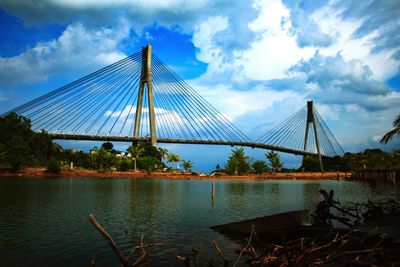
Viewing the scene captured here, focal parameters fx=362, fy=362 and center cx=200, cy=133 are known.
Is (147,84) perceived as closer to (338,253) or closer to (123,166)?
(123,166)

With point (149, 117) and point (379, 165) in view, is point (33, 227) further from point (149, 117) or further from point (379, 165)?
point (379, 165)

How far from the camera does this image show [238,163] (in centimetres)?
10319

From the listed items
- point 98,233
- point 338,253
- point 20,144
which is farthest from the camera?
point 20,144

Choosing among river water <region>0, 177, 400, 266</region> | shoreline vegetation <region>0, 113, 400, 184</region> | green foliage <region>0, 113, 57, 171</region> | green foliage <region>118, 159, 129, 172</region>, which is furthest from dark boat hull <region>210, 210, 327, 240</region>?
green foliage <region>118, 159, 129, 172</region>

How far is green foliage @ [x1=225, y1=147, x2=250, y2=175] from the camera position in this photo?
103m

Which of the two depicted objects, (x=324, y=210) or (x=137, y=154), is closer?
(x=324, y=210)

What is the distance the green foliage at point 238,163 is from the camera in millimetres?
103062

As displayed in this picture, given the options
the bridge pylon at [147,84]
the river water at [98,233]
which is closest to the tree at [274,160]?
the bridge pylon at [147,84]

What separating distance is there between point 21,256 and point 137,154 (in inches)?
3219

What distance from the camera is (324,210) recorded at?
1245 cm

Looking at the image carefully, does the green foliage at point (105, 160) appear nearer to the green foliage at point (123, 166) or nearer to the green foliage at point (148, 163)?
the green foliage at point (123, 166)

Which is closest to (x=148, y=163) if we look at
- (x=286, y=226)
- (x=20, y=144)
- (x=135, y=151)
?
(x=135, y=151)

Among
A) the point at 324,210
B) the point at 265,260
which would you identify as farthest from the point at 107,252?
the point at 324,210

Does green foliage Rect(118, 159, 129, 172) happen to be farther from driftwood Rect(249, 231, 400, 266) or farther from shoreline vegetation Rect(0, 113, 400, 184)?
driftwood Rect(249, 231, 400, 266)
